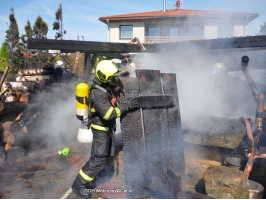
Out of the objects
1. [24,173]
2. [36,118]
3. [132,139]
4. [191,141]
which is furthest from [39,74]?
[191,141]

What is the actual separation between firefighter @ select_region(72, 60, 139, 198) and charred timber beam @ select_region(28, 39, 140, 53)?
70.0 inches

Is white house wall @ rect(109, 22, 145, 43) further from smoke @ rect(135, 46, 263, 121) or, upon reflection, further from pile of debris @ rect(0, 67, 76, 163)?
pile of debris @ rect(0, 67, 76, 163)

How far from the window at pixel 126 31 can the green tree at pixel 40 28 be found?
27.0 feet

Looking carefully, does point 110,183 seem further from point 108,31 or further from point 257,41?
point 108,31

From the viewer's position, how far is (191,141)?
4391 millimetres

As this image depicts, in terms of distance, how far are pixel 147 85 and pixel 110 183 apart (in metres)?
1.95

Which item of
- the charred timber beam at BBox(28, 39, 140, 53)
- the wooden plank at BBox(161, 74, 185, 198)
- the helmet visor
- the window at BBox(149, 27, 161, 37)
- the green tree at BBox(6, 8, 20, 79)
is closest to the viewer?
the helmet visor

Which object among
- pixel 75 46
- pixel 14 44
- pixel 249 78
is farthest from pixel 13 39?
pixel 249 78

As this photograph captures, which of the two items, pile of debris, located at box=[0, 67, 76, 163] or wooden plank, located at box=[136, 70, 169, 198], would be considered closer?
wooden plank, located at box=[136, 70, 169, 198]

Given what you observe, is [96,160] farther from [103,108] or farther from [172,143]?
[172,143]

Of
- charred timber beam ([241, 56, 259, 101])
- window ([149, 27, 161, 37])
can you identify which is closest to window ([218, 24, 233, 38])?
charred timber beam ([241, 56, 259, 101])

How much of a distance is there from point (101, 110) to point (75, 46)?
91.0 inches

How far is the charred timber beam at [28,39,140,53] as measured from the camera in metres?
4.24

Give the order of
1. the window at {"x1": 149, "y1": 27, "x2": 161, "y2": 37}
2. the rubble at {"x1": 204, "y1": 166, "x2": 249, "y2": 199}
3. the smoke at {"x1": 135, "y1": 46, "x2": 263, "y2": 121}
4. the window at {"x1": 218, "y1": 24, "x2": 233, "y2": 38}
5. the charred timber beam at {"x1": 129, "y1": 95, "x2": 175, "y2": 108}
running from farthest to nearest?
the window at {"x1": 149, "y1": 27, "x2": 161, "y2": 37}, the window at {"x1": 218, "y1": 24, "x2": 233, "y2": 38}, the smoke at {"x1": 135, "y1": 46, "x2": 263, "y2": 121}, the charred timber beam at {"x1": 129, "y1": 95, "x2": 175, "y2": 108}, the rubble at {"x1": 204, "y1": 166, "x2": 249, "y2": 199}
